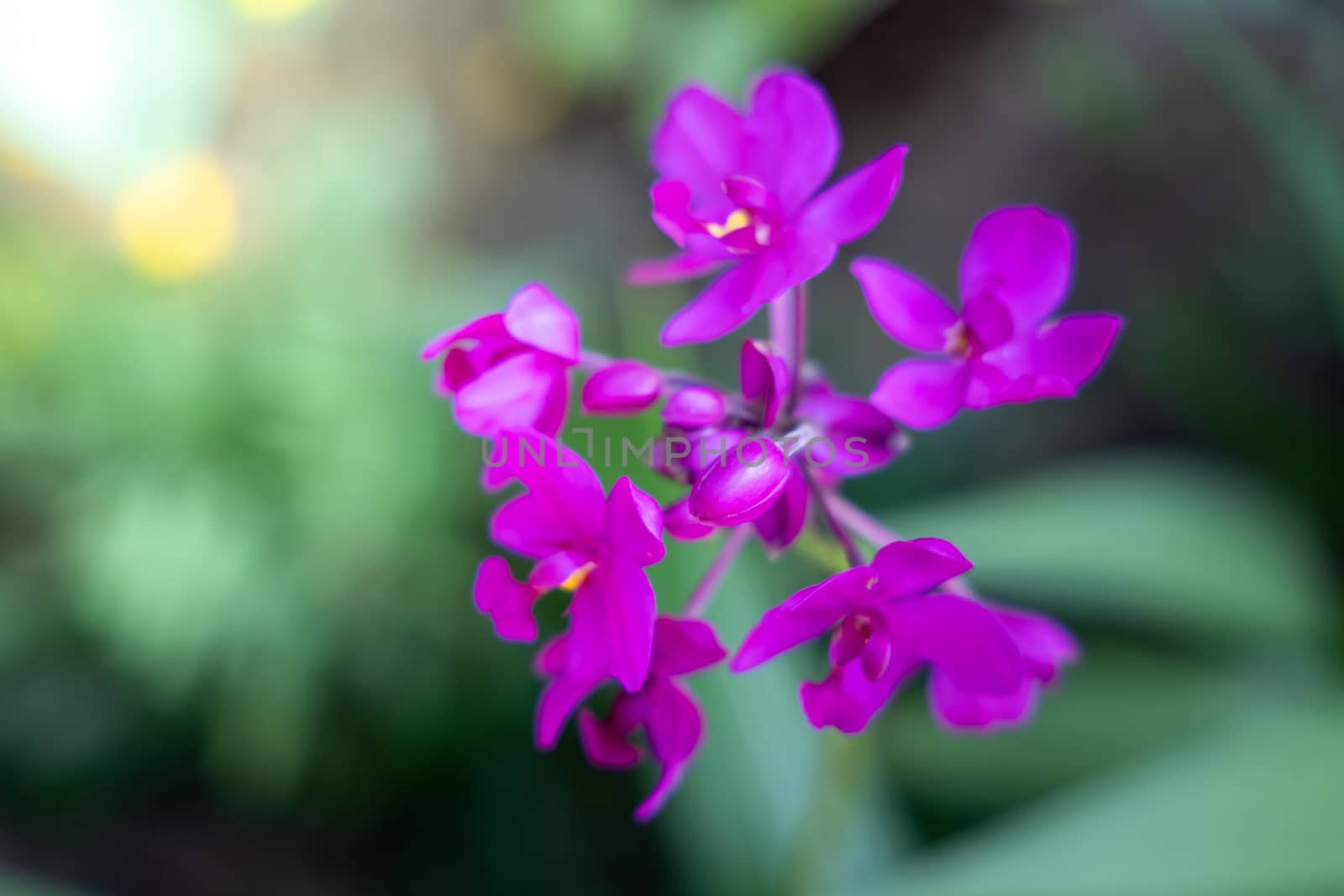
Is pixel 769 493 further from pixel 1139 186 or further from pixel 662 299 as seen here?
pixel 1139 186

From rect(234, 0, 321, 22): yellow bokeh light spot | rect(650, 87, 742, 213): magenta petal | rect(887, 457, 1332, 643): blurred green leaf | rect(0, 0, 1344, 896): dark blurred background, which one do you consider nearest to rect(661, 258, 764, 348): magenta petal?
rect(650, 87, 742, 213): magenta petal

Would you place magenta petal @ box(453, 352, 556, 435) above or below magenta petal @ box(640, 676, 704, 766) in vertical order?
above

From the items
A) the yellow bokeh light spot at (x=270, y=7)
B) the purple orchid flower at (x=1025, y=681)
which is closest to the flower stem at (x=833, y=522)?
the purple orchid flower at (x=1025, y=681)

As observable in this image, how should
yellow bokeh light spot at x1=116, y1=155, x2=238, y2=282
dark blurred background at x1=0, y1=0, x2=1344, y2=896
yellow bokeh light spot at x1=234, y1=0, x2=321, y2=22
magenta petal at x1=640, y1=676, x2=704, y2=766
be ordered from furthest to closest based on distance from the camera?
yellow bokeh light spot at x1=234, y1=0, x2=321, y2=22 < yellow bokeh light spot at x1=116, y1=155, x2=238, y2=282 < dark blurred background at x1=0, y1=0, x2=1344, y2=896 < magenta petal at x1=640, y1=676, x2=704, y2=766

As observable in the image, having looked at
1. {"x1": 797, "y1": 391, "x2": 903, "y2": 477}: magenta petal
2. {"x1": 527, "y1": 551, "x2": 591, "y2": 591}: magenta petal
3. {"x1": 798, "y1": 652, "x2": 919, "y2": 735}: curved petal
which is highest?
{"x1": 797, "y1": 391, "x2": 903, "y2": 477}: magenta petal

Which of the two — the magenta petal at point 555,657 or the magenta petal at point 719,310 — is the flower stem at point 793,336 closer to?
the magenta petal at point 719,310

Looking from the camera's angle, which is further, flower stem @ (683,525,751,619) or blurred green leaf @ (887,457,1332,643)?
blurred green leaf @ (887,457,1332,643)

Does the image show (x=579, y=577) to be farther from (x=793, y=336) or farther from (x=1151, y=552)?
(x=1151, y=552)

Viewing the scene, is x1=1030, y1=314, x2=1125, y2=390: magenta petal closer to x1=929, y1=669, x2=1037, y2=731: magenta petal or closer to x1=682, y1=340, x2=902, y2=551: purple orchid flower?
x1=682, y1=340, x2=902, y2=551: purple orchid flower

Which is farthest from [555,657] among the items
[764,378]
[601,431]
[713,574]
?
[601,431]
